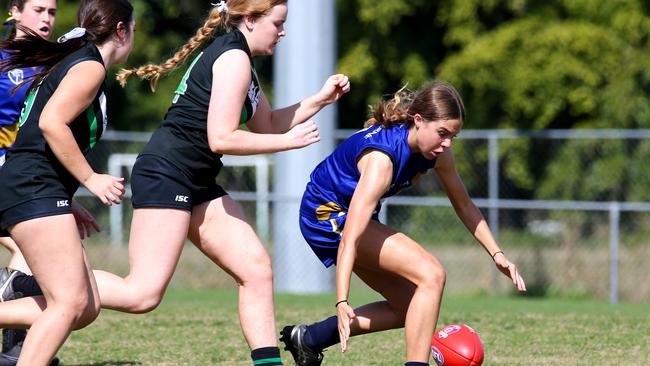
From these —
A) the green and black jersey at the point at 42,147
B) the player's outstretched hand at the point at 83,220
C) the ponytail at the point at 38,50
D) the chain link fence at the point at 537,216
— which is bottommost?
the chain link fence at the point at 537,216

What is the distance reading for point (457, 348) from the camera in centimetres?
538

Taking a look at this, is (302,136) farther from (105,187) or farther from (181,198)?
(105,187)

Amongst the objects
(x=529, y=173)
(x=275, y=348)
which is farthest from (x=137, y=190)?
(x=529, y=173)

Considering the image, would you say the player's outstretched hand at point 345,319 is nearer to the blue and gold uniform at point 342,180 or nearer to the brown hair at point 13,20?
the blue and gold uniform at point 342,180

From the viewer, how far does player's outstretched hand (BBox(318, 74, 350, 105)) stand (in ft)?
17.8

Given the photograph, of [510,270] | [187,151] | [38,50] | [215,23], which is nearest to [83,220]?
[187,151]

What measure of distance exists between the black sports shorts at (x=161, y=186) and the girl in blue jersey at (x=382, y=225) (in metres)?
0.74

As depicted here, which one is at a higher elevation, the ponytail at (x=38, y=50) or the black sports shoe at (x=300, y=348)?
the ponytail at (x=38, y=50)

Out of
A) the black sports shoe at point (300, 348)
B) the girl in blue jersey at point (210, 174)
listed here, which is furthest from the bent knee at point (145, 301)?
the black sports shoe at point (300, 348)

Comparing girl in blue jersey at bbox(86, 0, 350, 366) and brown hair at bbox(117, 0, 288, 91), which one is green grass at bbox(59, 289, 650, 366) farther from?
brown hair at bbox(117, 0, 288, 91)

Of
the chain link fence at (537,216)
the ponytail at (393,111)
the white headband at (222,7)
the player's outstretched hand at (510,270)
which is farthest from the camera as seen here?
the chain link fence at (537,216)

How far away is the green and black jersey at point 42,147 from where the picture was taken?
4.46 m

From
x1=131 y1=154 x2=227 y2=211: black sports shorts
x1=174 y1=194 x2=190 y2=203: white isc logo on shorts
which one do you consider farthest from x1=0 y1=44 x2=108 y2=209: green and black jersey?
x1=174 y1=194 x2=190 y2=203: white isc logo on shorts

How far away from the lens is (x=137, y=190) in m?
4.93
